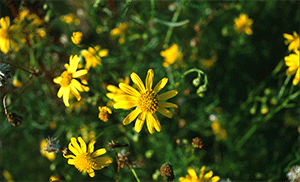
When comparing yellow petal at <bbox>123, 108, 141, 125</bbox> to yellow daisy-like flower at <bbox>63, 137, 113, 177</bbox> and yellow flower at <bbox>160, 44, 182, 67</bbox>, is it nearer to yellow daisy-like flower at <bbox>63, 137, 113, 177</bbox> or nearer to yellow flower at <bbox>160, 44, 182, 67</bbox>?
yellow daisy-like flower at <bbox>63, 137, 113, 177</bbox>

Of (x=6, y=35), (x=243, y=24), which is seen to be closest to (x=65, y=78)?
(x=6, y=35)

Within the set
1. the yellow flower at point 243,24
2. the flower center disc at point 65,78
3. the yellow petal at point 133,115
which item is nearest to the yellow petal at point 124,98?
the yellow petal at point 133,115

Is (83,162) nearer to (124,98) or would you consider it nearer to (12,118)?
(124,98)

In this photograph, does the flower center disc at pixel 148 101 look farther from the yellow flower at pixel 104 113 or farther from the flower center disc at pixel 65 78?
the flower center disc at pixel 65 78

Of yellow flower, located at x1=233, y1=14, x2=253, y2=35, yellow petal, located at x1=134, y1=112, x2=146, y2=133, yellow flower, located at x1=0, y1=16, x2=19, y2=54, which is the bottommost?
yellow petal, located at x1=134, y1=112, x2=146, y2=133

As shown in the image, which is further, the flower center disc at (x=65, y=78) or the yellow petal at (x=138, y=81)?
the flower center disc at (x=65, y=78)

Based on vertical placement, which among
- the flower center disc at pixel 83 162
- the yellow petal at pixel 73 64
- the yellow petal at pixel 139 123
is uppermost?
the yellow petal at pixel 73 64

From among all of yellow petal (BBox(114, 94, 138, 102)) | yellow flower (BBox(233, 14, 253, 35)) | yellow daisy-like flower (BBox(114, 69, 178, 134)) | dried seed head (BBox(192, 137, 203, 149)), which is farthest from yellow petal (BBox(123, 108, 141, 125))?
yellow flower (BBox(233, 14, 253, 35))

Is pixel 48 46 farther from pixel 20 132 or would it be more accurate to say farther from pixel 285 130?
pixel 285 130
